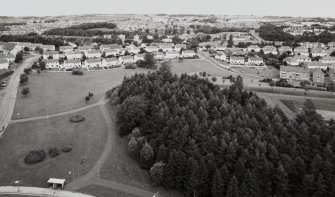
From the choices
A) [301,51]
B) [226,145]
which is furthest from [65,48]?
[226,145]

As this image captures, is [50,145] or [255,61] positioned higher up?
[255,61]

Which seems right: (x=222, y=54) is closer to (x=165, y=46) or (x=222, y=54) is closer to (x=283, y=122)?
(x=165, y=46)

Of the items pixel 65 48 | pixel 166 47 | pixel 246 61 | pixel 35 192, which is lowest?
pixel 35 192

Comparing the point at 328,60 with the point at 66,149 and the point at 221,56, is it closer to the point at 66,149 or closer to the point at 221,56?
the point at 221,56

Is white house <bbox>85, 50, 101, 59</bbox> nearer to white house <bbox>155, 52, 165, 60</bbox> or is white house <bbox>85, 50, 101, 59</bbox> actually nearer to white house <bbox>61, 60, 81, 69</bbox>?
white house <bbox>61, 60, 81, 69</bbox>

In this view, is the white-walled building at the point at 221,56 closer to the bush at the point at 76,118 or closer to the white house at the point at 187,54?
the white house at the point at 187,54

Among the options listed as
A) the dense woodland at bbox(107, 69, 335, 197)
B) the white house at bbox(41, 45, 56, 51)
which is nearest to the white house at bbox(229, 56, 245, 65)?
the dense woodland at bbox(107, 69, 335, 197)

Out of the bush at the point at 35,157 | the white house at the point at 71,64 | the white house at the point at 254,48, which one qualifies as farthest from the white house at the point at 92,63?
the white house at the point at 254,48

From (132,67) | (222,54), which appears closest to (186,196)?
(132,67)
